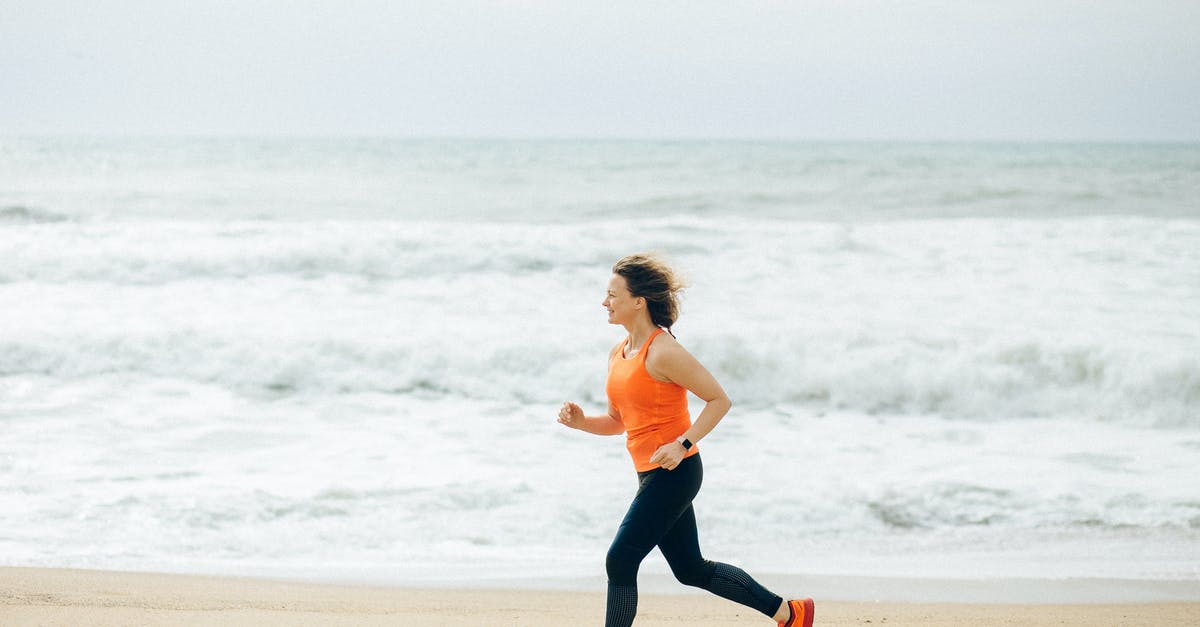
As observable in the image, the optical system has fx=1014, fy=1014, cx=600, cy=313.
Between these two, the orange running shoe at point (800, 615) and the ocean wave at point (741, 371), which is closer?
the orange running shoe at point (800, 615)

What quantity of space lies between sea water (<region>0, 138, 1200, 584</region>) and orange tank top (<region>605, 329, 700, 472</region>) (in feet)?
7.63

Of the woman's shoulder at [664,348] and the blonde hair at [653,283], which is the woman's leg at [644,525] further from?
the blonde hair at [653,283]

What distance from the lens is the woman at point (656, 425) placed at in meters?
3.29

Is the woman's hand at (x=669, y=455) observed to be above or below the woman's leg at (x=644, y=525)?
above

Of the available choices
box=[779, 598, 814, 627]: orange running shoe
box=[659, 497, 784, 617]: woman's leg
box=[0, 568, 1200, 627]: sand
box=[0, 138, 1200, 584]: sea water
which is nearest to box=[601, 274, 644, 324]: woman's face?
box=[659, 497, 784, 617]: woman's leg

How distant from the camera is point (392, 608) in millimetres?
4656

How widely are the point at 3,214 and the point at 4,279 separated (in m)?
9.44

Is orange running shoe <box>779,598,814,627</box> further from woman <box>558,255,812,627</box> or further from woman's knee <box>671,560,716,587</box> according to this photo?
woman's knee <box>671,560,716,587</box>

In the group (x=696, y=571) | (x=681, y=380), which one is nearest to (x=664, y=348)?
(x=681, y=380)

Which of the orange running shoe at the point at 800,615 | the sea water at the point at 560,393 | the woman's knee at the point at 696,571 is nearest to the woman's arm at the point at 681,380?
the woman's knee at the point at 696,571

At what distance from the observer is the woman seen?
3.29 m

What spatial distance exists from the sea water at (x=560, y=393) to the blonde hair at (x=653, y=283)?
8.14ft

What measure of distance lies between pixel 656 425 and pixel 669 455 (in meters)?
0.16

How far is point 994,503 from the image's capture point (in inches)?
265
